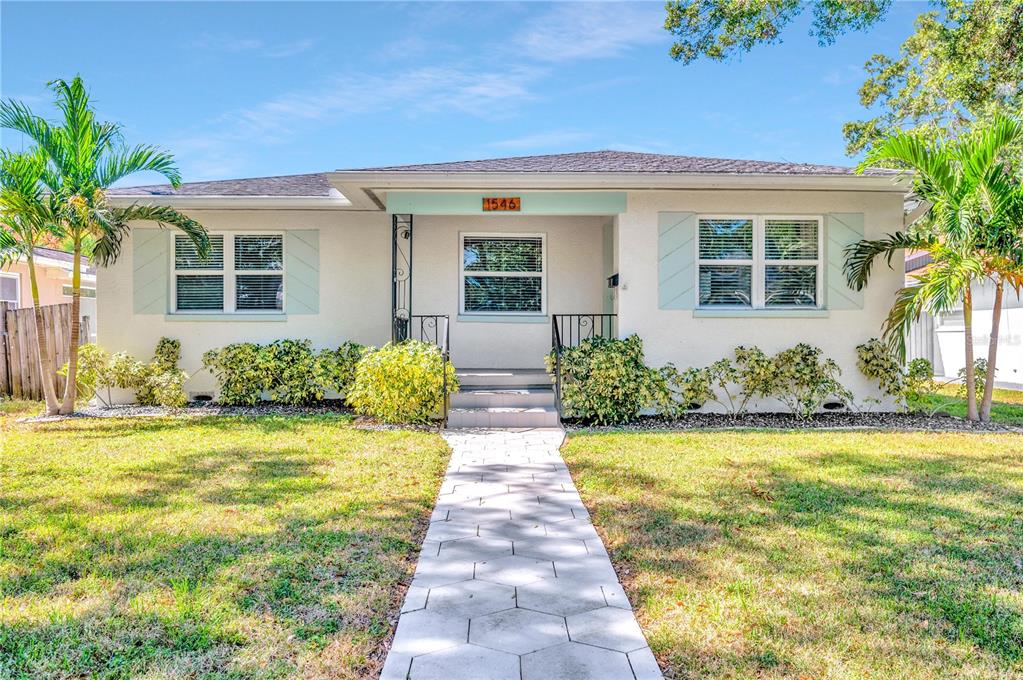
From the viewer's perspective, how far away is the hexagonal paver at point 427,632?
2.63 m

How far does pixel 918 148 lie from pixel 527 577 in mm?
7327

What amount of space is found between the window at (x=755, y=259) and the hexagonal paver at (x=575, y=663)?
6.98 meters

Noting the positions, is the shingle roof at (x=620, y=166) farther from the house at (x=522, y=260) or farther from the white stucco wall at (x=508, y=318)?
the white stucco wall at (x=508, y=318)

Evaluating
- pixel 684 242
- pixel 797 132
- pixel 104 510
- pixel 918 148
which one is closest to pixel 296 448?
pixel 104 510

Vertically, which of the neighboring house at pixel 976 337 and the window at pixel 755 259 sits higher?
the window at pixel 755 259

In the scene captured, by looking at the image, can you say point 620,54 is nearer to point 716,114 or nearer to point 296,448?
point 716,114

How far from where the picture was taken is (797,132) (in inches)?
710

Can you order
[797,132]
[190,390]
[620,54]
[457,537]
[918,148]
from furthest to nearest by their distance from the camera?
1. [797,132]
2. [620,54]
3. [190,390]
4. [918,148]
5. [457,537]

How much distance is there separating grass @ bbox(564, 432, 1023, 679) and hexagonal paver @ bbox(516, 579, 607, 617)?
234mm

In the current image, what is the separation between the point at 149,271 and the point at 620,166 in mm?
7385

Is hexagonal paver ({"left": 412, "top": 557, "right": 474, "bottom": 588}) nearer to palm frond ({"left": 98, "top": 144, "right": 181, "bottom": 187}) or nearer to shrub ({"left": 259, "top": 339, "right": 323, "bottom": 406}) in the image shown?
shrub ({"left": 259, "top": 339, "right": 323, "bottom": 406})

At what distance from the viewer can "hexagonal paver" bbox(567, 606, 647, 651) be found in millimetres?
2678

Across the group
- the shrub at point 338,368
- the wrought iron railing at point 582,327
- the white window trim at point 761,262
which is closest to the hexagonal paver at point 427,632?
the shrub at point 338,368

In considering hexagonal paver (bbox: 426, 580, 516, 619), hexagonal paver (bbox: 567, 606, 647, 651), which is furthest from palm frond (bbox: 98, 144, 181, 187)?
hexagonal paver (bbox: 567, 606, 647, 651)
